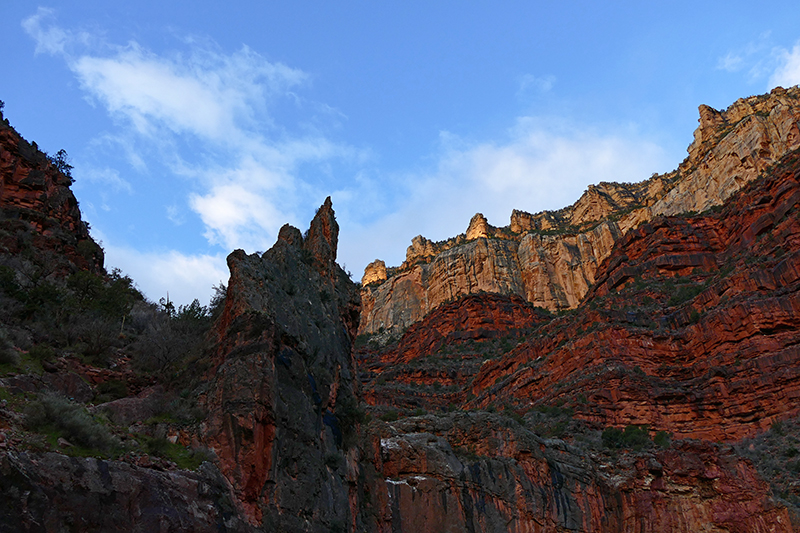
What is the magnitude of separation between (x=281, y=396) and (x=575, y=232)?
116095 mm

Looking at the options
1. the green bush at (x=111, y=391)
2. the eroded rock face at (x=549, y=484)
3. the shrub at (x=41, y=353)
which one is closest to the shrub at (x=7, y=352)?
the shrub at (x=41, y=353)

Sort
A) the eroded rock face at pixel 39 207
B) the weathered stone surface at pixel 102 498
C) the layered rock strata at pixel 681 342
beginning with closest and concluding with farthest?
the weathered stone surface at pixel 102 498 < the eroded rock face at pixel 39 207 < the layered rock strata at pixel 681 342

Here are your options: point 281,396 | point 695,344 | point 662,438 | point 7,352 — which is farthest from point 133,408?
point 695,344

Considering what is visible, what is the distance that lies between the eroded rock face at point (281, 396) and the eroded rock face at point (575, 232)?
86551 millimetres

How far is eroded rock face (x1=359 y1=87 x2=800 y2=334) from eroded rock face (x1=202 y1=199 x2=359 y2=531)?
3408 inches

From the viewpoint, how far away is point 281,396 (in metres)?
16.1

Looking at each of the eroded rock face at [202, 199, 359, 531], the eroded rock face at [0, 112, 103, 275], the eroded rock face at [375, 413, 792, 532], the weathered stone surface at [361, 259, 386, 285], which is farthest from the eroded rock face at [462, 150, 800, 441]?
the weathered stone surface at [361, 259, 386, 285]

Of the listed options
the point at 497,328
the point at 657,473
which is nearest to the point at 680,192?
the point at 497,328

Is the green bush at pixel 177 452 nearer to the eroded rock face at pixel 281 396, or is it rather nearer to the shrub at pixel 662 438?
the eroded rock face at pixel 281 396

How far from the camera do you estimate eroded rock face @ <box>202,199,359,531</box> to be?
46.4ft

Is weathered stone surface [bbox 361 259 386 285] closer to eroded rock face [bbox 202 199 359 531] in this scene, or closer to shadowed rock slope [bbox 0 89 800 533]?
shadowed rock slope [bbox 0 89 800 533]

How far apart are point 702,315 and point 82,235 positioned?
1741 inches

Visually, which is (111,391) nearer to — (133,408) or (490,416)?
(133,408)

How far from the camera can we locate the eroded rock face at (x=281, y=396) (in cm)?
1415
